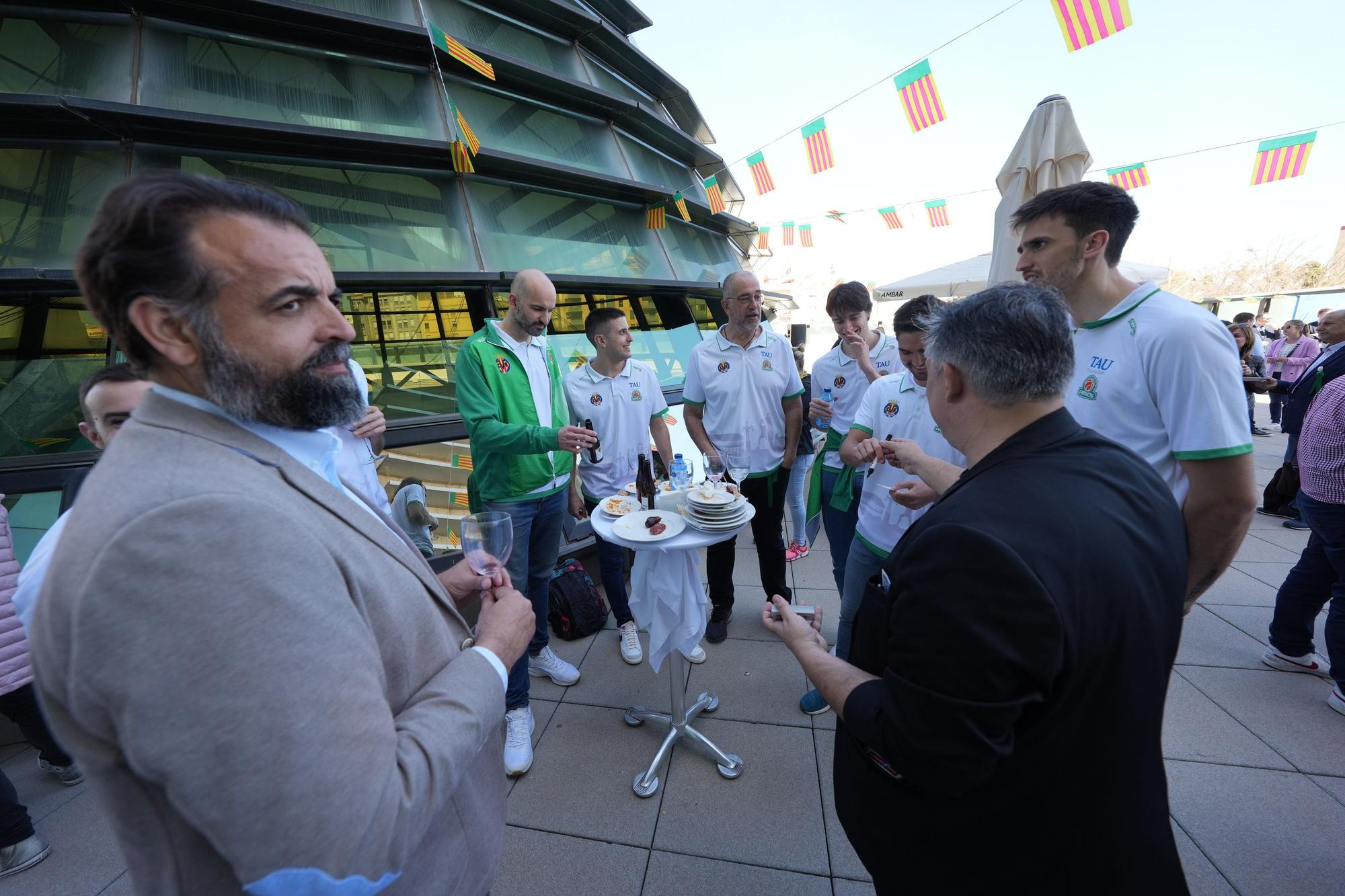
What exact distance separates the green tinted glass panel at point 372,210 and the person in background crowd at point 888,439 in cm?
411

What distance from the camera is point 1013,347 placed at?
128cm

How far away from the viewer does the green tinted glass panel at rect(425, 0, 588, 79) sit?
5559 mm

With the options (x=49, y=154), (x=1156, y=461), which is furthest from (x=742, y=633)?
(x=49, y=154)

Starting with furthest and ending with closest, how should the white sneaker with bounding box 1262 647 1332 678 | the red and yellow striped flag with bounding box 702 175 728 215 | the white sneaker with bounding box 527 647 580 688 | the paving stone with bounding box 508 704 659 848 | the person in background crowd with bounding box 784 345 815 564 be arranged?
the red and yellow striped flag with bounding box 702 175 728 215
the person in background crowd with bounding box 784 345 815 564
the white sneaker with bounding box 527 647 580 688
the white sneaker with bounding box 1262 647 1332 678
the paving stone with bounding box 508 704 659 848

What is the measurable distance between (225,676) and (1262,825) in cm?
416

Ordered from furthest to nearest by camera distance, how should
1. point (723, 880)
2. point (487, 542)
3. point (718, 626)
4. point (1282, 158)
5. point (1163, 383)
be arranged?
point (1282, 158), point (718, 626), point (723, 880), point (1163, 383), point (487, 542)

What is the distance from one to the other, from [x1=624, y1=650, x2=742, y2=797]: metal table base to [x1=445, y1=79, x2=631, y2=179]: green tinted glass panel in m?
5.44

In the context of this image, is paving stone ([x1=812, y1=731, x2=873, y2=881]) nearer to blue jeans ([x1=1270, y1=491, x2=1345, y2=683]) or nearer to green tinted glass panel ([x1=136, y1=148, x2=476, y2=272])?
blue jeans ([x1=1270, y1=491, x2=1345, y2=683])

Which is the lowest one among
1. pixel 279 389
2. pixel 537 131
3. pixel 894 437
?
pixel 894 437

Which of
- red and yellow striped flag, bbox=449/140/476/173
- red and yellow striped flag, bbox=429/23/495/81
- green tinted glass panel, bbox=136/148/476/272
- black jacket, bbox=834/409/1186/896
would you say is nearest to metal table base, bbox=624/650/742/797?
black jacket, bbox=834/409/1186/896

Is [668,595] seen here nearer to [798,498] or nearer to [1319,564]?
[798,498]

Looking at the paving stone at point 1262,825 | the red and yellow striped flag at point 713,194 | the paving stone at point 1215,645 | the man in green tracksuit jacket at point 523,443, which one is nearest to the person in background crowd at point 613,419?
the man in green tracksuit jacket at point 523,443

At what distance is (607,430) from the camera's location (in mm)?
3939

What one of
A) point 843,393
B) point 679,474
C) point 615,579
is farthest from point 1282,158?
point 615,579
